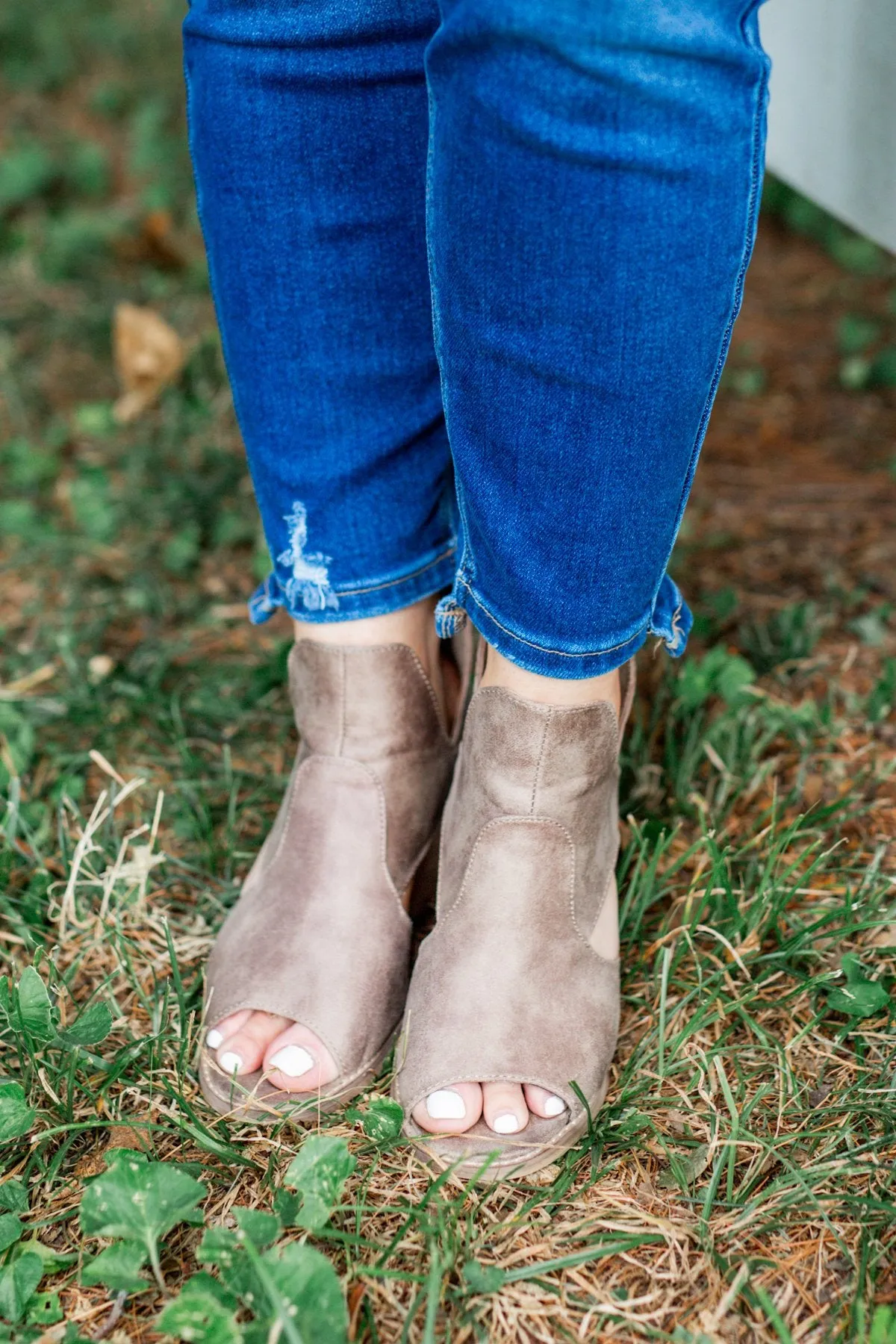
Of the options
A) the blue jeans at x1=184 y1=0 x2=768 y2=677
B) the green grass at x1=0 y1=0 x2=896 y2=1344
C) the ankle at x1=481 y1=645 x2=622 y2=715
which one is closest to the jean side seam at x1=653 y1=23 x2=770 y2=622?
the blue jeans at x1=184 y1=0 x2=768 y2=677

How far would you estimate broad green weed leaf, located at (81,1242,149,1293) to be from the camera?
0.75m

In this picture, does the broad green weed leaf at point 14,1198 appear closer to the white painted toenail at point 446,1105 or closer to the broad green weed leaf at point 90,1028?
the broad green weed leaf at point 90,1028

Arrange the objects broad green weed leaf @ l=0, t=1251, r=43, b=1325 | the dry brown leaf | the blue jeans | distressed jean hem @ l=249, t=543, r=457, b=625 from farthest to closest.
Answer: the dry brown leaf → distressed jean hem @ l=249, t=543, r=457, b=625 → broad green weed leaf @ l=0, t=1251, r=43, b=1325 → the blue jeans

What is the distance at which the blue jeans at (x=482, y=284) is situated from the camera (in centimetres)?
66

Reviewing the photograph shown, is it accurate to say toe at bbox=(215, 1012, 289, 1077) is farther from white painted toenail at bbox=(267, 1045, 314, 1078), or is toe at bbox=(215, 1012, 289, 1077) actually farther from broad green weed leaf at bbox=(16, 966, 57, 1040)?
broad green weed leaf at bbox=(16, 966, 57, 1040)

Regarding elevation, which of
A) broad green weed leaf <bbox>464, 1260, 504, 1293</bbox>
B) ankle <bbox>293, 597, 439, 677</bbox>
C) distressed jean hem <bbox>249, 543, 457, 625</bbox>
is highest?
distressed jean hem <bbox>249, 543, 457, 625</bbox>

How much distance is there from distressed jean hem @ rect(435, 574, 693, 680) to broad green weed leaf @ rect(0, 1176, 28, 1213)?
536 mm

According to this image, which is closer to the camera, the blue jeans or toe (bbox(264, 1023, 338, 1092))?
the blue jeans

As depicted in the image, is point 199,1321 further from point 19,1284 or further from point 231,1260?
point 19,1284

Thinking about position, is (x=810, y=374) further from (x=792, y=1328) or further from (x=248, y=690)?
(x=792, y=1328)

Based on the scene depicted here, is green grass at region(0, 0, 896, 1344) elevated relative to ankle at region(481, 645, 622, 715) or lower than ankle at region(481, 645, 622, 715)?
lower

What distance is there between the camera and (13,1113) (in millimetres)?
858

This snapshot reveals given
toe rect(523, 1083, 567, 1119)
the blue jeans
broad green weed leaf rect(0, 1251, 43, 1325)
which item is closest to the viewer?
the blue jeans

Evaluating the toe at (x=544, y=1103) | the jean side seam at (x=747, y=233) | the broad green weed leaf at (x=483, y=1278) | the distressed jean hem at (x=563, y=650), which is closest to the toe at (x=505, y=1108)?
the toe at (x=544, y=1103)
